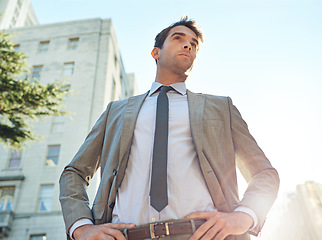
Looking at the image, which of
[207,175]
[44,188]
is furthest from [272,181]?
[44,188]

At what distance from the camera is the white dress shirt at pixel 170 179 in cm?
188

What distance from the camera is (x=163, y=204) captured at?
1802mm

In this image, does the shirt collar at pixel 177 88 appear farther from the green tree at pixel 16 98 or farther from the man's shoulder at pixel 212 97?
the green tree at pixel 16 98

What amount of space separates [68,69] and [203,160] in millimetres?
27052

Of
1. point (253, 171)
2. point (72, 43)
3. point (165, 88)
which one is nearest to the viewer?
point (253, 171)

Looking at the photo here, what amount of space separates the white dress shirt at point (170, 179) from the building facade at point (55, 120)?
41.7 ft

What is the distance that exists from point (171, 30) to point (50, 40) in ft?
95.9

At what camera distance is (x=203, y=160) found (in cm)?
203

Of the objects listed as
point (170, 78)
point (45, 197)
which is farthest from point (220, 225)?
point (45, 197)

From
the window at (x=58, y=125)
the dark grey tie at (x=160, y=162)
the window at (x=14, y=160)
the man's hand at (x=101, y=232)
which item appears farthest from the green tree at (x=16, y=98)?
the window at (x=14, y=160)

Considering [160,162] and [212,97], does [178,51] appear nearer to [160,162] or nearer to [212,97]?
[212,97]

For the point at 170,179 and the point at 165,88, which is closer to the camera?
the point at 170,179

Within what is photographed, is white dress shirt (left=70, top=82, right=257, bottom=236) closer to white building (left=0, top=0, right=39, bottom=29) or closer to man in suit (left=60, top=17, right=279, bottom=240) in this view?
man in suit (left=60, top=17, right=279, bottom=240)

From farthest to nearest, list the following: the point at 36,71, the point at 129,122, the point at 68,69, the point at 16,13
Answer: the point at 16,13
the point at 36,71
the point at 68,69
the point at 129,122
